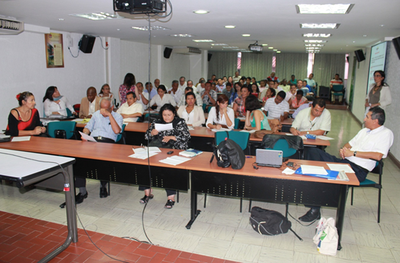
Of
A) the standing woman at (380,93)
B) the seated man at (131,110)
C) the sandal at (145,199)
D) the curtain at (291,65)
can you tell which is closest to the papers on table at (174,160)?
the sandal at (145,199)

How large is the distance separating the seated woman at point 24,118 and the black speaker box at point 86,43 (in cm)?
441

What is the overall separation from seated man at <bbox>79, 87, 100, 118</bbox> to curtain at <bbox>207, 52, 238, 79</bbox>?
14.8 meters

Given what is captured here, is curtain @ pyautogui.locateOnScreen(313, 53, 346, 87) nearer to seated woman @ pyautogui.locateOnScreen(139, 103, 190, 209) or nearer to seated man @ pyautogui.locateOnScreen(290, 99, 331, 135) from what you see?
seated man @ pyautogui.locateOnScreen(290, 99, 331, 135)

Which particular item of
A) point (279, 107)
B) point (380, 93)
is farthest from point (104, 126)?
point (380, 93)

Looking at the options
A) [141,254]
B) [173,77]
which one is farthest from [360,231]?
[173,77]

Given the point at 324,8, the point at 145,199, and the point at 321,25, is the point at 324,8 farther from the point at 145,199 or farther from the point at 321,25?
the point at 145,199

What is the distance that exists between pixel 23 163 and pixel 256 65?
19470 millimetres

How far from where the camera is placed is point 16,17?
5.86 meters

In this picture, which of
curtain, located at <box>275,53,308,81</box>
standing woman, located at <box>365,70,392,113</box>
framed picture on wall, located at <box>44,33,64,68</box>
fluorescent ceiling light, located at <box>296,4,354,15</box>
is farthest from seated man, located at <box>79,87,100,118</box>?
curtain, located at <box>275,53,308,81</box>

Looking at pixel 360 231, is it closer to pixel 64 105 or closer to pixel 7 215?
pixel 7 215

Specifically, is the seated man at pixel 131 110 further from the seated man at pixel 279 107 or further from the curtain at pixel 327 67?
the curtain at pixel 327 67

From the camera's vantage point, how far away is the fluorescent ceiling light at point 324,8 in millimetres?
4457

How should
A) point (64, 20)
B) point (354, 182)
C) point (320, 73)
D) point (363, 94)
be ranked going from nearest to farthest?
point (354, 182)
point (64, 20)
point (363, 94)
point (320, 73)

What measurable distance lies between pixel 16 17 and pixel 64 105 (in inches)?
83.5
